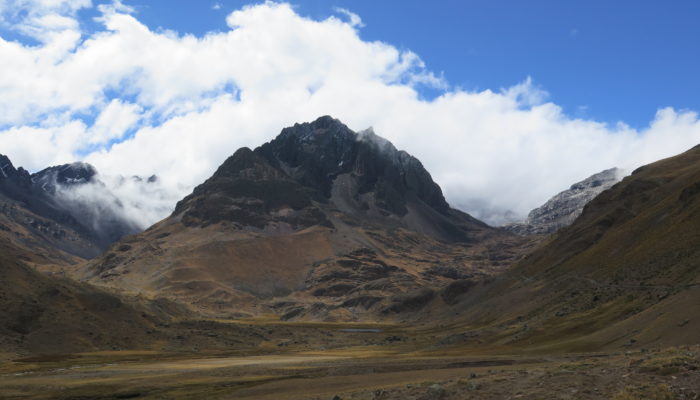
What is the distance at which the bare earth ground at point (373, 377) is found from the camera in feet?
110

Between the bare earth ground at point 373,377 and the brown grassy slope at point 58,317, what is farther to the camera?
the brown grassy slope at point 58,317

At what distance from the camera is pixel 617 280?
116 m

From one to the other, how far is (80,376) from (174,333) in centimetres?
6609

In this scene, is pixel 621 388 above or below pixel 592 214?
below

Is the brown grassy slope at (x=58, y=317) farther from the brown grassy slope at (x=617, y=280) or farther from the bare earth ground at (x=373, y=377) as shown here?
the brown grassy slope at (x=617, y=280)

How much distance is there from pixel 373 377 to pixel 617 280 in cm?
7204

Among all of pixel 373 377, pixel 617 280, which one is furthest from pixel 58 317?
pixel 617 280

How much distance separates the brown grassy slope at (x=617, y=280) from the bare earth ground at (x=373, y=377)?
9131 mm

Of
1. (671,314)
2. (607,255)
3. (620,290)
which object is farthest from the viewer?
(607,255)

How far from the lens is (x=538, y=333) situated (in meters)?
97.4

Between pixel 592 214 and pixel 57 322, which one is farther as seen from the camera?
pixel 592 214

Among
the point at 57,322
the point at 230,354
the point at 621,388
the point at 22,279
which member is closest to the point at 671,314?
the point at 621,388

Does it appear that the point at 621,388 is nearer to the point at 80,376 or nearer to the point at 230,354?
the point at 80,376

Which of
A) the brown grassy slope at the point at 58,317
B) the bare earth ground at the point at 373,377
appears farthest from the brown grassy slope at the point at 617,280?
the brown grassy slope at the point at 58,317
